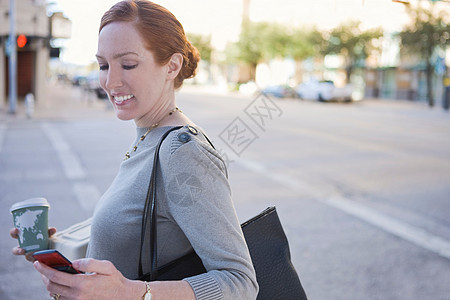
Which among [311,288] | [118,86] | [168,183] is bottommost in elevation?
[311,288]

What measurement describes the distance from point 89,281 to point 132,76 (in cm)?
65

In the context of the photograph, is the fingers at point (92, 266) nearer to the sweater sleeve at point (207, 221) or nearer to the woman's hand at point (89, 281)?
the woman's hand at point (89, 281)

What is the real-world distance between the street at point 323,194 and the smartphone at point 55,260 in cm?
144

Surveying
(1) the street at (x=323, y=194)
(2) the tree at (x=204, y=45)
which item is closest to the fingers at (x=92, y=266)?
(1) the street at (x=323, y=194)

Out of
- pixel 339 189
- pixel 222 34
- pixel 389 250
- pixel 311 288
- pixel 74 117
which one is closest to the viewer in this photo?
pixel 311 288

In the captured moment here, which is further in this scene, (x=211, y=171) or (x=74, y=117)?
(x=74, y=117)

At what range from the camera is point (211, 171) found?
143cm

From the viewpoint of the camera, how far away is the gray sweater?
1.37 m

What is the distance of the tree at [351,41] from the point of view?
41.1 metres

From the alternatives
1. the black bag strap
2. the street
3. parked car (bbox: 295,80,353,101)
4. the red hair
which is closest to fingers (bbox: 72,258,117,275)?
the black bag strap

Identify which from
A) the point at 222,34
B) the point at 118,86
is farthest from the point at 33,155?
the point at 222,34

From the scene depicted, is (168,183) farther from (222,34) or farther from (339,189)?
(222,34)

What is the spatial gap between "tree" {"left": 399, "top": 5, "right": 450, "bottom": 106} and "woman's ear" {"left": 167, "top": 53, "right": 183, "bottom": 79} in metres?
31.9

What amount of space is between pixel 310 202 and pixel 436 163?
4394mm
